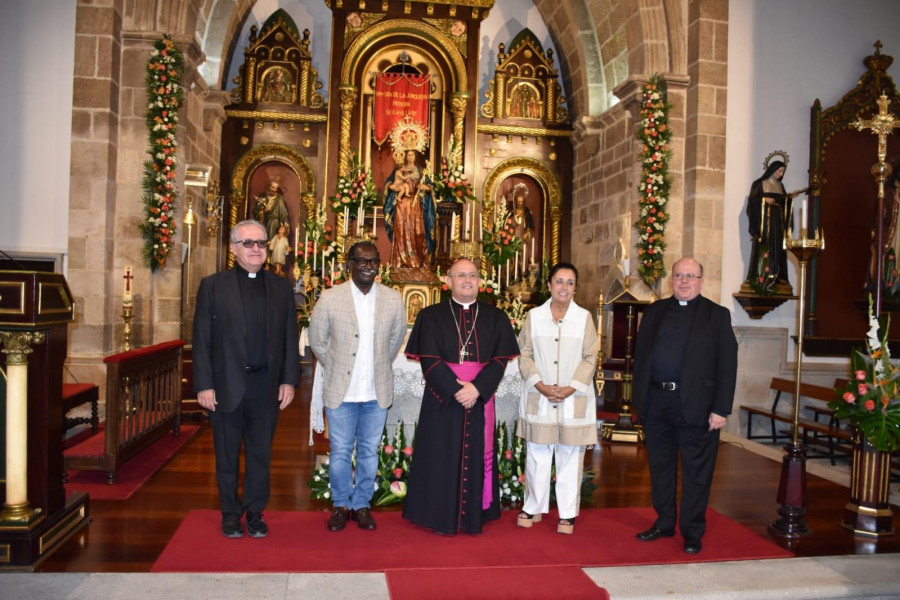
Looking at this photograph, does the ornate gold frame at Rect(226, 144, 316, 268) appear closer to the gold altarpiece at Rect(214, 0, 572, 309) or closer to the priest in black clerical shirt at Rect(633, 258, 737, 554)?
the gold altarpiece at Rect(214, 0, 572, 309)

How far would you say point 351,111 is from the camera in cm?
1191

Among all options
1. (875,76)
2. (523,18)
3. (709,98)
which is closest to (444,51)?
(523,18)

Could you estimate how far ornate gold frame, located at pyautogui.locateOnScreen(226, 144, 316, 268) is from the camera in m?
11.9

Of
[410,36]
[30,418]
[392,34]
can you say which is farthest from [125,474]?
[410,36]

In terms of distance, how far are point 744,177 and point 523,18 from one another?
6090 millimetres

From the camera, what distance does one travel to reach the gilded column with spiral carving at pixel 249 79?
474 inches

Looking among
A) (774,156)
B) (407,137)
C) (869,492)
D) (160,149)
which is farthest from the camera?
(407,137)

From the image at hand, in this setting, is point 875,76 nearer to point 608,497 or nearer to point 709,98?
point 709,98

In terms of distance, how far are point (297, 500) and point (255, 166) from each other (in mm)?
8411

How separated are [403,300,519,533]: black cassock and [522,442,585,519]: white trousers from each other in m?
0.30

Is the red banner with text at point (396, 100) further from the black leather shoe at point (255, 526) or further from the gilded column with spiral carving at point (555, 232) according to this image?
the black leather shoe at point (255, 526)

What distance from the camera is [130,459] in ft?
19.3

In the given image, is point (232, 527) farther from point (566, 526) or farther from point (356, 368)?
point (566, 526)

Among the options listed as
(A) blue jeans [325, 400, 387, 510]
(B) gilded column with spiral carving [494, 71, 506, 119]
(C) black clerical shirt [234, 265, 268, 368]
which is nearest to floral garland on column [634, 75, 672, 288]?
(B) gilded column with spiral carving [494, 71, 506, 119]
